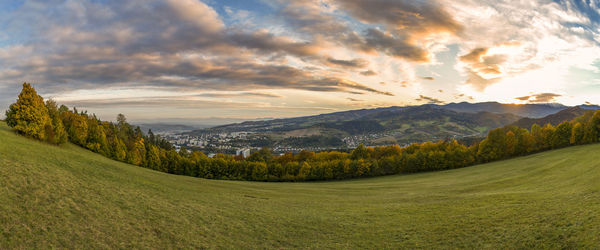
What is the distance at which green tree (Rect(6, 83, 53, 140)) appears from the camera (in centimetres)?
3853

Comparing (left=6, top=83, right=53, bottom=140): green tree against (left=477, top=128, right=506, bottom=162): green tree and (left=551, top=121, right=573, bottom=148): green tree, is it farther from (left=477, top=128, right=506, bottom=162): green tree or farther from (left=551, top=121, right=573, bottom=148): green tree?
(left=551, top=121, right=573, bottom=148): green tree

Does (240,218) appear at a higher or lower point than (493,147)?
lower

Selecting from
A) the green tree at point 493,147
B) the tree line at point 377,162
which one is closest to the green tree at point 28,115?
the tree line at point 377,162

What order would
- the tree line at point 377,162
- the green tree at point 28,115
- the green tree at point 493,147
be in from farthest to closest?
the green tree at point 493,147
the tree line at point 377,162
the green tree at point 28,115

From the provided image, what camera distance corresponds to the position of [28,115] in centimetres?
3953

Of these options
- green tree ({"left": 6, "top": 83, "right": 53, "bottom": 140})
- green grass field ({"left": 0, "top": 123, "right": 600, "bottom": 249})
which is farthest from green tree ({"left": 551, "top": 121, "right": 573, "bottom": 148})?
green tree ({"left": 6, "top": 83, "right": 53, "bottom": 140})

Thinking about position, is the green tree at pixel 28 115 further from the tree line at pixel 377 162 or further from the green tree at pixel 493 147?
the green tree at pixel 493 147

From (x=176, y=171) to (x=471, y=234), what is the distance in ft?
250

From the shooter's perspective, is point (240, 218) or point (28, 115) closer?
point (240, 218)

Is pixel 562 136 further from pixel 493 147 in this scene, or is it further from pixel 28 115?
pixel 28 115

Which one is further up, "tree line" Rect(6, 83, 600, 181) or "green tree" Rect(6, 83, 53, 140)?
"green tree" Rect(6, 83, 53, 140)

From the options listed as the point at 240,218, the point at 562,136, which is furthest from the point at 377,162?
the point at 240,218

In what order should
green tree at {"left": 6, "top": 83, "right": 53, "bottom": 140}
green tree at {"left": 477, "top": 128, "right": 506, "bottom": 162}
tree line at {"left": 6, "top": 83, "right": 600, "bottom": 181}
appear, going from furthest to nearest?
green tree at {"left": 477, "top": 128, "right": 506, "bottom": 162}
tree line at {"left": 6, "top": 83, "right": 600, "bottom": 181}
green tree at {"left": 6, "top": 83, "right": 53, "bottom": 140}

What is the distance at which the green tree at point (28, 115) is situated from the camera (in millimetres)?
38531
